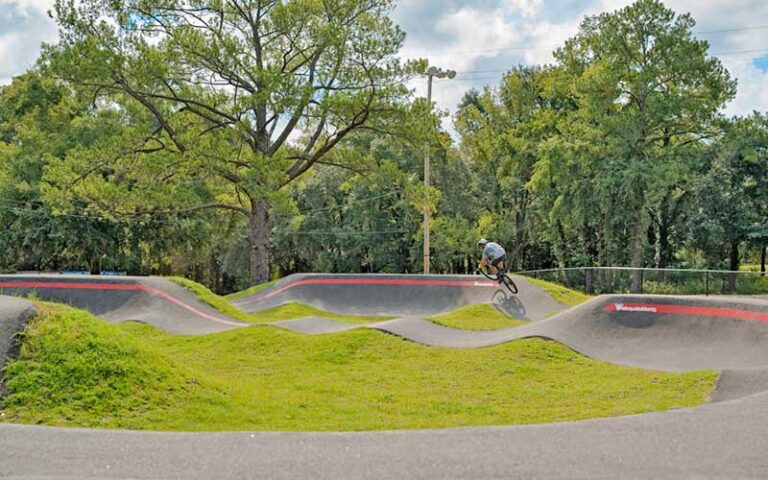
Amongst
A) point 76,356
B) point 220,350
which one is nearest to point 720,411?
point 76,356

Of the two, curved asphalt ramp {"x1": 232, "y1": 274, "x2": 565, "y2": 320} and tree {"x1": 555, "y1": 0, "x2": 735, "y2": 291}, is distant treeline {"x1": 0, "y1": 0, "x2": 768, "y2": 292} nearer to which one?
tree {"x1": 555, "y1": 0, "x2": 735, "y2": 291}

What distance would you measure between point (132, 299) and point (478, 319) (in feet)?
32.4

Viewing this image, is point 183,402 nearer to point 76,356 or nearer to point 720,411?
point 76,356

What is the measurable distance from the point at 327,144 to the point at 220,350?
15.0 m

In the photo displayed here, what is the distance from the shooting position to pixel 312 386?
8266 mm

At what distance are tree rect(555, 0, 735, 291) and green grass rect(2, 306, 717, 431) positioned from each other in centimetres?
1955

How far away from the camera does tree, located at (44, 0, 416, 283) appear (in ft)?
67.2

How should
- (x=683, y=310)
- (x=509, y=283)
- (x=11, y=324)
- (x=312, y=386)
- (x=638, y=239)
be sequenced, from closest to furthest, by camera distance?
(x=11, y=324), (x=312, y=386), (x=683, y=310), (x=509, y=283), (x=638, y=239)

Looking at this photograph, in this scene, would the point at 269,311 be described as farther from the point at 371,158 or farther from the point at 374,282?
the point at 371,158

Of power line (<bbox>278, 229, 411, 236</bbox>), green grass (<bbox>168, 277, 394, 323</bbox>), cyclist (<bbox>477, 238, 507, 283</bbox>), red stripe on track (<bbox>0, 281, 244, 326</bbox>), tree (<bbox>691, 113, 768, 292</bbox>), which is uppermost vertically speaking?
tree (<bbox>691, 113, 768, 292</bbox>)

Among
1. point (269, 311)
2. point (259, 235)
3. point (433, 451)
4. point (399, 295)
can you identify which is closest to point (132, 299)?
point (269, 311)

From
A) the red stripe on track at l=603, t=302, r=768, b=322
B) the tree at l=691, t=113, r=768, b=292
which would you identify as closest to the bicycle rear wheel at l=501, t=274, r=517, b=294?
the red stripe on track at l=603, t=302, r=768, b=322

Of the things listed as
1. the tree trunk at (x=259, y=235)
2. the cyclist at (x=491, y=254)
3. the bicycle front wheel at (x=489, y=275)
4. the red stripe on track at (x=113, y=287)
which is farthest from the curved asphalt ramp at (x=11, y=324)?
the tree trunk at (x=259, y=235)

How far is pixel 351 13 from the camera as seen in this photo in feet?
74.4
